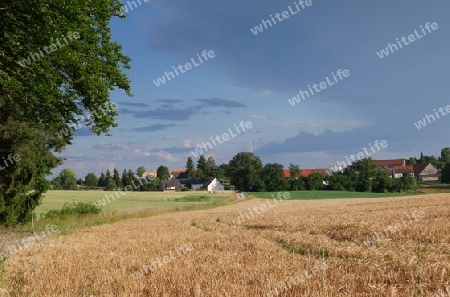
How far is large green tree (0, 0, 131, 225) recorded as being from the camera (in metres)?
Answer: 17.5

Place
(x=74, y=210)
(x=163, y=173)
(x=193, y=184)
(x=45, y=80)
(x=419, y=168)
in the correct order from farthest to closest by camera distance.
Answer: (x=163, y=173)
(x=419, y=168)
(x=193, y=184)
(x=74, y=210)
(x=45, y=80)

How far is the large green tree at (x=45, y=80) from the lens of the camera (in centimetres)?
1747

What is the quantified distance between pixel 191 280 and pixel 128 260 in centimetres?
333

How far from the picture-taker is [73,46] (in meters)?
19.4

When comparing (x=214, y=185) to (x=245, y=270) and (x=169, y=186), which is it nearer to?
(x=169, y=186)

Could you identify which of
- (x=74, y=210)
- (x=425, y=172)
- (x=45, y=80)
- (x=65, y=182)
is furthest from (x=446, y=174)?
(x=65, y=182)

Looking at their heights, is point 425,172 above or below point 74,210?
above

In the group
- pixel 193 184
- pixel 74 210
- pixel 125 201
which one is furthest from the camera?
pixel 193 184

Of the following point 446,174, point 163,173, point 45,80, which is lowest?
point 446,174

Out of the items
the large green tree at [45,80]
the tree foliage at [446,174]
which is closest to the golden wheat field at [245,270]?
the large green tree at [45,80]

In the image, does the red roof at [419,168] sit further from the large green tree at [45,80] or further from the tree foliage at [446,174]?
the large green tree at [45,80]

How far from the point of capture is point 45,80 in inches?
716

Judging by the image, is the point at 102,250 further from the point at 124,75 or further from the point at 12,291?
the point at 124,75

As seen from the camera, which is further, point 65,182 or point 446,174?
point 65,182
